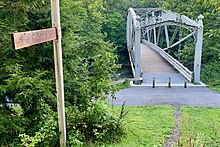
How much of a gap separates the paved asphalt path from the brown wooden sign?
4727 millimetres

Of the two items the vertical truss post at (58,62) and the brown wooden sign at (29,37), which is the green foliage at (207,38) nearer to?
the vertical truss post at (58,62)

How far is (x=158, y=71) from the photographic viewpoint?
12.7m

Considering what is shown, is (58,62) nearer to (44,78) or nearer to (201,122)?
(44,78)

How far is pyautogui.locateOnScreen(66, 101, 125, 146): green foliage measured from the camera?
3955mm

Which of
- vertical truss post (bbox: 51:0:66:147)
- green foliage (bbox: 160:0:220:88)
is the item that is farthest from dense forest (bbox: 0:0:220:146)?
green foliage (bbox: 160:0:220:88)

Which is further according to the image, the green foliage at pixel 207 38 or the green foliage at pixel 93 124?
the green foliage at pixel 207 38

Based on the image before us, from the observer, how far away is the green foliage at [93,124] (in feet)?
13.0

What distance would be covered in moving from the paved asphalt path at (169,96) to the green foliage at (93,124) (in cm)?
293

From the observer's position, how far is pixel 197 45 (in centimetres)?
1039

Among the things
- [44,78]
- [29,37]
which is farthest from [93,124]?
[29,37]

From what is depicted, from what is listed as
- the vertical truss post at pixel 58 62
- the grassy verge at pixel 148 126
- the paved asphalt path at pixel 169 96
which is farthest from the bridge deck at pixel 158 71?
the vertical truss post at pixel 58 62

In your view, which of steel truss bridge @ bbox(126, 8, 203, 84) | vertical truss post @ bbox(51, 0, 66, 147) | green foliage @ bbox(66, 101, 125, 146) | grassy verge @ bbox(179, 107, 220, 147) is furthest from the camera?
steel truss bridge @ bbox(126, 8, 203, 84)

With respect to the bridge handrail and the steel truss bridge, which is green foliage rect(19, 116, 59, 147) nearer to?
the steel truss bridge

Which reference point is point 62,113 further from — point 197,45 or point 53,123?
point 197,45
